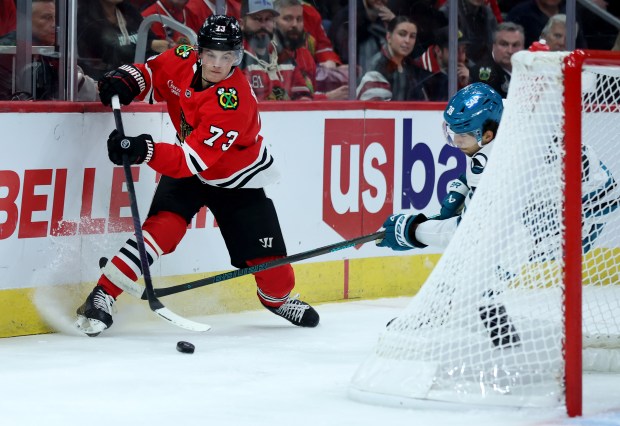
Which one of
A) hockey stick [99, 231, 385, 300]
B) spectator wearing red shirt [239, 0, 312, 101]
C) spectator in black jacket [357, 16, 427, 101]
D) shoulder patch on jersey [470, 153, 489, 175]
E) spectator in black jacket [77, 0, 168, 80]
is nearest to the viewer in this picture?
shoulder patch on jersey [470, 153, 489, 175]

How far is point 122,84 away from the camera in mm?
4379

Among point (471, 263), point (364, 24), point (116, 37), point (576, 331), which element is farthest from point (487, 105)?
point (364, 24)

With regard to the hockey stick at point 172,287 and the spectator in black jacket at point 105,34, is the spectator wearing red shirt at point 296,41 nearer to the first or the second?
the spectator in black jacket at point 105,34

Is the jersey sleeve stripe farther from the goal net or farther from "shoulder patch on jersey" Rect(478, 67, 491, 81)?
"shoulder patch on jersey" Rect(478, 67, 491, 81)

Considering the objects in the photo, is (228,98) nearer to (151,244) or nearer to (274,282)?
(151,244)

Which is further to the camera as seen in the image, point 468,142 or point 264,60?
point 264,60

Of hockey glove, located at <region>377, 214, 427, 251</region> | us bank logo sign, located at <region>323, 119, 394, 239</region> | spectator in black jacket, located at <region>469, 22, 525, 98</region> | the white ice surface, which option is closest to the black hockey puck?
the white ice surface

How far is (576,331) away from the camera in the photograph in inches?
123

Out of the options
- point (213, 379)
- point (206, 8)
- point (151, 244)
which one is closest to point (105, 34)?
point (206, 8)

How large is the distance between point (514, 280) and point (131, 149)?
4.38ft

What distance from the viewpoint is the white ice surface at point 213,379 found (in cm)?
312

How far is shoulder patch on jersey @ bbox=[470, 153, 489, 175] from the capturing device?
379 cm

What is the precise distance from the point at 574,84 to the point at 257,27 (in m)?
2.30

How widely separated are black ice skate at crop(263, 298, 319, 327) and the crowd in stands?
991 mm
